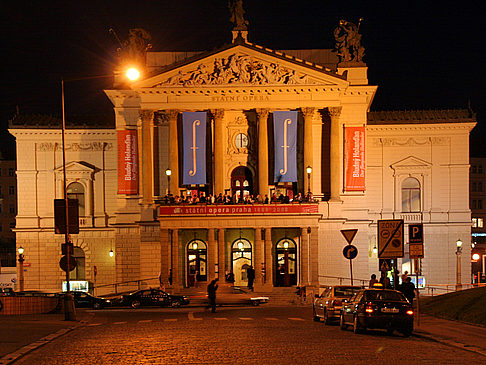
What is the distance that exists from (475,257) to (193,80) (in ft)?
88.4

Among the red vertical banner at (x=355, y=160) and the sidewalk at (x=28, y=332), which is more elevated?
the red vertical banner at (x=355, y=160)

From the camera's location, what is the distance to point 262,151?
207 feet

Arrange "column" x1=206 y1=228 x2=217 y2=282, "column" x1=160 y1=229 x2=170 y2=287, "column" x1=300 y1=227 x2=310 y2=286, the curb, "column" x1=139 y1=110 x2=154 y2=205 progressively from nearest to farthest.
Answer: the curb < "column" x1=300 y1=227 x2=310 y2=286 < "column" x1=160 y1=229 x2=170 y2=287 < "column" x1=206 y1=228 x2=217 y2=282 < "column" x1=139 y1=110 x2=154 y2=205

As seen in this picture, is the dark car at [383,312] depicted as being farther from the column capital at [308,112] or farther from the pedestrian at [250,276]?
the column capital at [308,112]

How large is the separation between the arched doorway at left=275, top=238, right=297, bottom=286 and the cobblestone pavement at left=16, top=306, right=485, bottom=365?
33666 mm

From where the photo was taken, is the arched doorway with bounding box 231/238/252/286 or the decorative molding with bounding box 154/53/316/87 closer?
the decorative molding with bounding box 154/53/316/87

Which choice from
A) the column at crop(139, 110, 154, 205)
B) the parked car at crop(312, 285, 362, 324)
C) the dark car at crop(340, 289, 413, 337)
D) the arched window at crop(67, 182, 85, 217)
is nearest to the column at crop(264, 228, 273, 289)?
the column at crop(139, 110, 154, 205)

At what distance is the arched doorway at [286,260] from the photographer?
63.5 metres

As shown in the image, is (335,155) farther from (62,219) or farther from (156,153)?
(62,219)

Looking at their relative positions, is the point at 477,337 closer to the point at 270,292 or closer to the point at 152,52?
the point at 270,292

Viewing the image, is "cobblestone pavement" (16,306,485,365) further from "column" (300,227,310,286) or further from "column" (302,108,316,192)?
"column" (302,108,316,192)

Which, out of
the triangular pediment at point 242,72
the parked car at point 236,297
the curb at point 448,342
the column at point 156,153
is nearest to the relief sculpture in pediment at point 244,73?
the triangular pediment at point 242,72

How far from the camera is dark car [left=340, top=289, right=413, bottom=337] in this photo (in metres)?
25.1

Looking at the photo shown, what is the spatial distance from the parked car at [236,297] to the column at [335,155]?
11.0m
